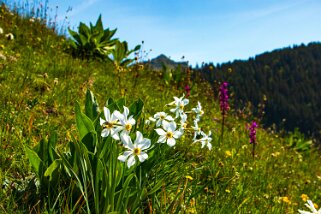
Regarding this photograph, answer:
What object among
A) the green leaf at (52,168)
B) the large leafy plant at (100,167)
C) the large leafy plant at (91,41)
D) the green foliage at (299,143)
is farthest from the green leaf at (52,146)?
the green foliage at (299,143)

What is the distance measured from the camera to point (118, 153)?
8.15 ft

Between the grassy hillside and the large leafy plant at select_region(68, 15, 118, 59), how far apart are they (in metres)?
0.35

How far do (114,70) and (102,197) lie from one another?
6.46 m

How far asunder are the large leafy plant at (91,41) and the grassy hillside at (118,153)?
1.14 ft

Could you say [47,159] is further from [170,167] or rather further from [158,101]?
[158,101]

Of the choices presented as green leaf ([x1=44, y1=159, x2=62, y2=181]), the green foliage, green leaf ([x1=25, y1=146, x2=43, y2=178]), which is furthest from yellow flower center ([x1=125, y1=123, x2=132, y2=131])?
the green foliage

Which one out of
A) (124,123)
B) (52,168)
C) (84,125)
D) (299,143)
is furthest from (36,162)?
(299,143)

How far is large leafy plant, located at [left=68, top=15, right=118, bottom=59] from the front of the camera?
9.52 meters

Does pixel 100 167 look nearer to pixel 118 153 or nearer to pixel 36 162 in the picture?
pixel 118 153

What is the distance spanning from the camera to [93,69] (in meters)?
8.13

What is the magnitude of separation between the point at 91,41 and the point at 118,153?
7527 millimetres

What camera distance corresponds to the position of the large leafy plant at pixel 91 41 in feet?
31.2

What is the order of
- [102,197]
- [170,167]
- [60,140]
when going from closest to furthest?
1. [102,197]
2. [170,167]
3. [60,140]

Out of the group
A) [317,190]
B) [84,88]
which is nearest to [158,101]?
[84,88]
